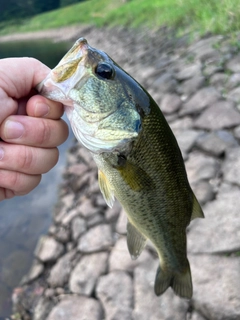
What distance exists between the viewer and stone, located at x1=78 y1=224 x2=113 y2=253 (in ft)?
12.1

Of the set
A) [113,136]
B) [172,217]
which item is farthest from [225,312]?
[113,136]

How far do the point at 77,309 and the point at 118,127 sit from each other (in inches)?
85.8

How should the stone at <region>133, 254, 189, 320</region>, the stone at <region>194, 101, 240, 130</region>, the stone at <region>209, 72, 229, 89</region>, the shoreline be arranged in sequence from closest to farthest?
the stone at <region>133, 254, 189, 320</region> → the stone at <region>194, 101, 240, 130</region> → the stone at <region>209, 72, 229, 89</region> → the shoreline

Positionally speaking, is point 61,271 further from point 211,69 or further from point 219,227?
point 211,69

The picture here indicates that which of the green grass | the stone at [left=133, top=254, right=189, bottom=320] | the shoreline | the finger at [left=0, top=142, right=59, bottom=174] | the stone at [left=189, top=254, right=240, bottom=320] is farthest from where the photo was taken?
the shoreline

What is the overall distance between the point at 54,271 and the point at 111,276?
36.0 inches

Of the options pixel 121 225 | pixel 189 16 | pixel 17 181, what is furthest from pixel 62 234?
pixel 189 16

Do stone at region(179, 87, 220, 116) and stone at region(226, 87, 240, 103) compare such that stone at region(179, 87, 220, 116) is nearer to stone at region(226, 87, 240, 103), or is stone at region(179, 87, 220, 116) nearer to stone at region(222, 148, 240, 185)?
stone at region(226, 87, 240, 103)

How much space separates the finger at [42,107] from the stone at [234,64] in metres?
3.98

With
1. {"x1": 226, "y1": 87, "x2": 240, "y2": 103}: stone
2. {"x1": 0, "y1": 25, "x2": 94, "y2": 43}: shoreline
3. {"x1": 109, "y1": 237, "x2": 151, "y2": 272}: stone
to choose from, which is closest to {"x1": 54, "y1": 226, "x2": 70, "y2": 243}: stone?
{"x1": 109, "y1": 237, "x2": 151, "y2": 272}: stone

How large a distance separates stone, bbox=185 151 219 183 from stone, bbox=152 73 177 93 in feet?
7.16

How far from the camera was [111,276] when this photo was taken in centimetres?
324

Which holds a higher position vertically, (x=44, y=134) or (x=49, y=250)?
(x=44, y=134)

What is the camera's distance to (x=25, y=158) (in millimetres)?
1833
